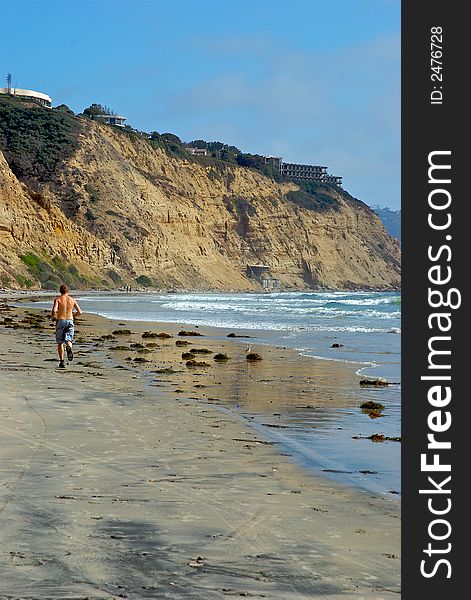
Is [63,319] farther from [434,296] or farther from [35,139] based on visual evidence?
[35,139]

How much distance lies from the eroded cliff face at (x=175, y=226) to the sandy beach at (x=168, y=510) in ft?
181

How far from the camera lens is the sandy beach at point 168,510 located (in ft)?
14.4

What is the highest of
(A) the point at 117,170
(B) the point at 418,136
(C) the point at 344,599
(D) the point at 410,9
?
(A) the point at 117,170

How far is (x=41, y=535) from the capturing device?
5.03 m

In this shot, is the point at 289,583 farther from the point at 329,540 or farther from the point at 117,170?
the point at 117,170

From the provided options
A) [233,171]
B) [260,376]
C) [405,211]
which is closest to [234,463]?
[405,211]

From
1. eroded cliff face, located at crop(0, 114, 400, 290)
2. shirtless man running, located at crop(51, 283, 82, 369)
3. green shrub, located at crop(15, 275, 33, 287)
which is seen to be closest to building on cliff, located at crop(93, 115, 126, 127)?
eroded cliff face, located at crop(0, 114, 400, 290)

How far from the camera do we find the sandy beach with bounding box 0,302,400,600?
4.39 meters

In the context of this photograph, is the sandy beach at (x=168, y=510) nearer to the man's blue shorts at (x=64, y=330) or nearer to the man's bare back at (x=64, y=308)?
the man's blue shorts at (x=64, y=330)

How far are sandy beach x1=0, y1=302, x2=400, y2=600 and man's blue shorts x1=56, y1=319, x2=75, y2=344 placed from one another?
10.8 feet

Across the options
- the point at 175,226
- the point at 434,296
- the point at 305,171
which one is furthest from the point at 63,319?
the point at 305,171

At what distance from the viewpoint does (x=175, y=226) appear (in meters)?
90.8

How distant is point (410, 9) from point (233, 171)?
4214 inches

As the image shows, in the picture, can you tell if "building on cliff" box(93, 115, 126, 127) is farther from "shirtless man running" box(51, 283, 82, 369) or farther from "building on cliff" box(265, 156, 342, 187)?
"shirtless man running" box(51, 283, 82, 369)
